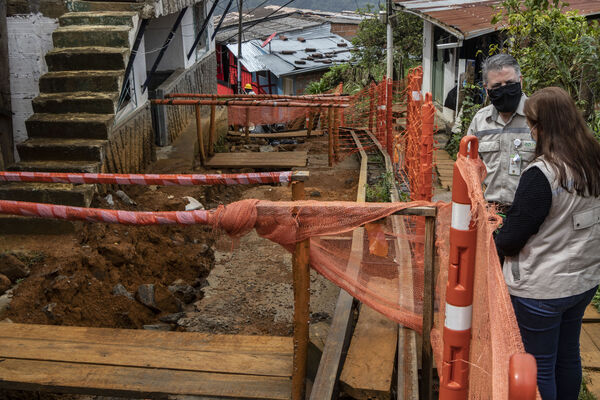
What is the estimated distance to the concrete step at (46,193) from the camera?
19.2ft

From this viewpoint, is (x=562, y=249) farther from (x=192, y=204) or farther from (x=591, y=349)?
(x=192, y=204)

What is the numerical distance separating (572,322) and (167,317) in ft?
10.3

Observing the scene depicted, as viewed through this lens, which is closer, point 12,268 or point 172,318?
point 172,318

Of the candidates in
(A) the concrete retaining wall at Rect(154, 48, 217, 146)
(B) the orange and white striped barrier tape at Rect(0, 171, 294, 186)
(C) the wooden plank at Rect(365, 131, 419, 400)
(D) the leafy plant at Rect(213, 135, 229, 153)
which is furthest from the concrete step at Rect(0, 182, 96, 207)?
(D) the leafy plant at Rect(213, 135, 229, 153)

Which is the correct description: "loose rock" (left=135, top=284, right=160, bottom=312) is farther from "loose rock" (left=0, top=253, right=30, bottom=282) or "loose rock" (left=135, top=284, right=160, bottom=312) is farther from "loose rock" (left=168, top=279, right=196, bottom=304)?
"loose rock" (left=0, top=253, right=30, bottom=282)

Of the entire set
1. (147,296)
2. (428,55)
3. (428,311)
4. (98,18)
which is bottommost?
(147,296)

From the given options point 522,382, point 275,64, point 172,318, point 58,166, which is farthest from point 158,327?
point 275,64

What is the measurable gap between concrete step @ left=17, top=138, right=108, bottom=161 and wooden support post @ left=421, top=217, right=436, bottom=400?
14.4 feet

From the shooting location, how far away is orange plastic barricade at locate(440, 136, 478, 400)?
2068 mm

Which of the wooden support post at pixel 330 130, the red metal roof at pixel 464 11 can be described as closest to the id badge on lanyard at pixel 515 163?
the red metal roof at pixel 464 11

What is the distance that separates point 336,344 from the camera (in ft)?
10.9

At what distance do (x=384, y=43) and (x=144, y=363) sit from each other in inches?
827

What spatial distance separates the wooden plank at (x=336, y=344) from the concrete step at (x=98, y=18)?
4760 mm

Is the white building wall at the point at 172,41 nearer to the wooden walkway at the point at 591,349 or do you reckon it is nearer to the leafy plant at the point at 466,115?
the leafy plant at the point at 466,115
